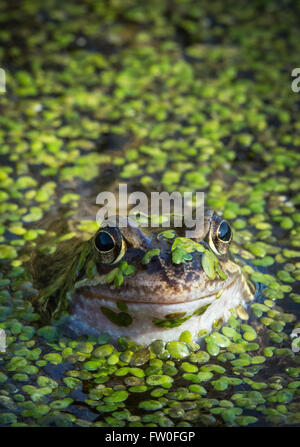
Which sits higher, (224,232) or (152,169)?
(152,169)

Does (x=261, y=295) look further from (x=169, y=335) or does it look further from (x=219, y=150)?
(x=219, y=150)

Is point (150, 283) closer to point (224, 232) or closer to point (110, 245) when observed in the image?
point (110, 245)

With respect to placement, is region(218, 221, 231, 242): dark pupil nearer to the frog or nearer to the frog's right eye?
the frog

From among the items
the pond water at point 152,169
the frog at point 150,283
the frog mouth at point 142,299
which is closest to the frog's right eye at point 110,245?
the frog at point 150,283

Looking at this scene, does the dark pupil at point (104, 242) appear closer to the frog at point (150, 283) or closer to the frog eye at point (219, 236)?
the frog at point (150, 283)

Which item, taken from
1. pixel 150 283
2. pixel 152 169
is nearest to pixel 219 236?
pixel 150 283
